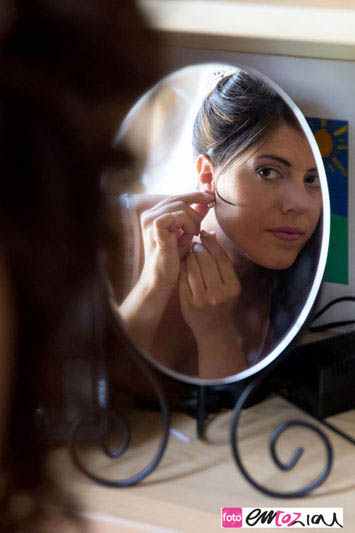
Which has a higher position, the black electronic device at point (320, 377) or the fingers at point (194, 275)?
the fingers at point (194, 275)

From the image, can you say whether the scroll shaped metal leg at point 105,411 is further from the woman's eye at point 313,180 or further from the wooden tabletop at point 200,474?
the woman's eye at point 313,180

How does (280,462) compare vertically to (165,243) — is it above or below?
below

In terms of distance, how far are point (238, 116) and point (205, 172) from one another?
6 centimetres

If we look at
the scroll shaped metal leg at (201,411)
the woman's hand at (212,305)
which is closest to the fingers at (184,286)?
the woman's hand at (212,305)

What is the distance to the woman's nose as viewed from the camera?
52 centimetres

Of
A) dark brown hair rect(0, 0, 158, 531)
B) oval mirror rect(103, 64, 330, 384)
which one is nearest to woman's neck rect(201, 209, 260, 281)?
oval mirror rect(103, 64, 330, 384)

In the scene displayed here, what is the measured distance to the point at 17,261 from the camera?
0.45 metres

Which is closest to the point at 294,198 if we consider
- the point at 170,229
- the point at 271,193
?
the point at 271,193

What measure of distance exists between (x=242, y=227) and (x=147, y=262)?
10cm

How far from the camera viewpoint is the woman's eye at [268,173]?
0.52 metres

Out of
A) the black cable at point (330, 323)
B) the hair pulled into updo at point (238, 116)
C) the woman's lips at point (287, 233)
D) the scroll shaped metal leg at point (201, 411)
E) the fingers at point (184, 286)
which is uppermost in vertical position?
the hair pulled into updo at point (238, 116)

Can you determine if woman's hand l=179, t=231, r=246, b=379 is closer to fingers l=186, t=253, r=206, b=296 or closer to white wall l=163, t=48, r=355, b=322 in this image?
fingers l=186, t=253, r=206, b=296

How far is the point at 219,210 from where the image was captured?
52cm

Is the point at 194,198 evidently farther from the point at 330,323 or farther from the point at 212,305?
the point at 330,323
